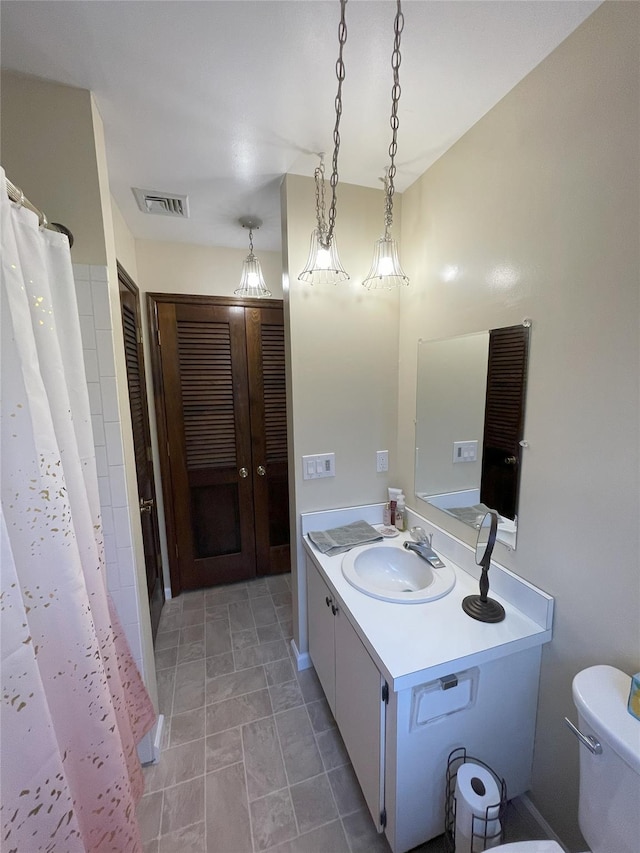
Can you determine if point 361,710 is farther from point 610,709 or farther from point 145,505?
point 145,505

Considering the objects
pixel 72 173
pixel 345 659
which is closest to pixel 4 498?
pixel 72 173

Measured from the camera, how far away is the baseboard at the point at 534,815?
1.10 m

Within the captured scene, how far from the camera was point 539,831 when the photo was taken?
112 cm

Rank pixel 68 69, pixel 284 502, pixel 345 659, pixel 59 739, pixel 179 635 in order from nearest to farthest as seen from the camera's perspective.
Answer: pixel 59 739
pixel 68 69
pixel 345 659
pixel 179 635
pixel 284 502

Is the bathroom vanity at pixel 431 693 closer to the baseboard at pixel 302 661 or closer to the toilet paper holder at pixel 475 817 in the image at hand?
the toilet paper holder at pixel 475 817

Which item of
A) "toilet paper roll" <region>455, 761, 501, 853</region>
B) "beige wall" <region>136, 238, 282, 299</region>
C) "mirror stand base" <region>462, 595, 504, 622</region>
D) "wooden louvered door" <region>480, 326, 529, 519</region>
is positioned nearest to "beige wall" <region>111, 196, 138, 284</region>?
"beige wall" <region>136, 238, 282, 299</region>

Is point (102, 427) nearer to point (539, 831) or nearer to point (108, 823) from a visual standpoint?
point (108, 823)

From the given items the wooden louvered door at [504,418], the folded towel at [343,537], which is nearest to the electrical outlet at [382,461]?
the folded towel at [343,537]

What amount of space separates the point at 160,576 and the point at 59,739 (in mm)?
1630

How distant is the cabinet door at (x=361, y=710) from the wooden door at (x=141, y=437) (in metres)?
1.17

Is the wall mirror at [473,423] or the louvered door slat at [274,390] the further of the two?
the louvered door slat at [274,390]

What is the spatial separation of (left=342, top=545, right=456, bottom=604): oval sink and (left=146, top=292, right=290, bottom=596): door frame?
146 cm

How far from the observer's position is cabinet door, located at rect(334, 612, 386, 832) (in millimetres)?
1037

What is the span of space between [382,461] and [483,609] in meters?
0.83
